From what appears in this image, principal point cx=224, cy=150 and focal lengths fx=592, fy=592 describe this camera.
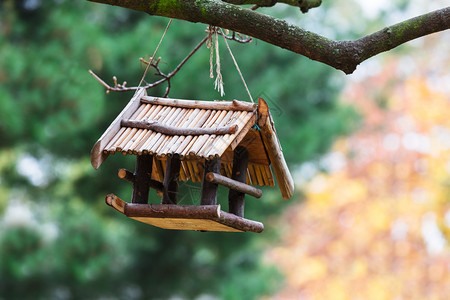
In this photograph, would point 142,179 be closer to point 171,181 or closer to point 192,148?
point 171,181

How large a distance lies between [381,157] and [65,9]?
5.46m

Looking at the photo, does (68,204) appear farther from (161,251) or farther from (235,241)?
(235,241)

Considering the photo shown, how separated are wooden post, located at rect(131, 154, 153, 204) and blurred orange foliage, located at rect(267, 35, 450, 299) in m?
6.32

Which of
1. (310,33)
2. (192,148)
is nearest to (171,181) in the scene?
(192,148)

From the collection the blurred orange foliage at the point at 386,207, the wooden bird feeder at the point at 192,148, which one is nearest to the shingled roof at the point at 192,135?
the wooden bird feeder at the point at 192,148

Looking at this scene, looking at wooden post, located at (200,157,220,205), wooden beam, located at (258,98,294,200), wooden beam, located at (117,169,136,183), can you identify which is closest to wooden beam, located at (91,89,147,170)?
wooden beam, located at (117,169,136,183)

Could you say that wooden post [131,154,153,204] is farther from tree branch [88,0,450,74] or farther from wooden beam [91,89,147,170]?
tree branch [88,0,450,74]

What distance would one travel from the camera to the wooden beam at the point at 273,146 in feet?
5.74

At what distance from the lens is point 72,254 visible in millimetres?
5141

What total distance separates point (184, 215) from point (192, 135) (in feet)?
0.77

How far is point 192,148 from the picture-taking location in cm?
163

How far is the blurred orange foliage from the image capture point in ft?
27.1

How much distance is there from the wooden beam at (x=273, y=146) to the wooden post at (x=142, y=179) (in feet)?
1.25

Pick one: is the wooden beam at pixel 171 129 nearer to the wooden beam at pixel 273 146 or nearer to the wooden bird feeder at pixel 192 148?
the wooden bird feeder at pixel 192 148
